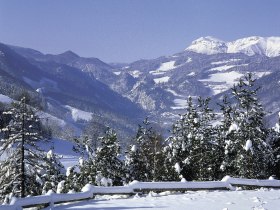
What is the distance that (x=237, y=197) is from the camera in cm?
2184

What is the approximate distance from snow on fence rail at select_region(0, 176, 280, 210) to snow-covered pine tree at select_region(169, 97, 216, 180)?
73.0ft

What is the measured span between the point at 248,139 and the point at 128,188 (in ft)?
84.6

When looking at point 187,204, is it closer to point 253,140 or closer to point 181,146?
point 253,140

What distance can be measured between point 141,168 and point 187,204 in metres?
35.5

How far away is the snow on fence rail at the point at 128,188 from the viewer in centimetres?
1766

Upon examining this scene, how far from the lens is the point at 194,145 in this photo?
166 feet

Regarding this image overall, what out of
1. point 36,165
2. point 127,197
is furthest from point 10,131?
point 127,197

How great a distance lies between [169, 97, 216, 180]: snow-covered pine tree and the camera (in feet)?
162

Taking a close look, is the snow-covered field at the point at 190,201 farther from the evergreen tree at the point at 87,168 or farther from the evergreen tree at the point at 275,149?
the evergreen tree at the point at 275,149

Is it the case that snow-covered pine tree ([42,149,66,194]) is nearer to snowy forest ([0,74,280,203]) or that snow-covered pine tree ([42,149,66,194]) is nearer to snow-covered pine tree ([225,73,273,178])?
snowy forest ([0,74,280,203])

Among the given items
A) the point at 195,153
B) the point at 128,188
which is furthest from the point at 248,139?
the point at 128,188

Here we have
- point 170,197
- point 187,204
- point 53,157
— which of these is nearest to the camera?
point 187,204

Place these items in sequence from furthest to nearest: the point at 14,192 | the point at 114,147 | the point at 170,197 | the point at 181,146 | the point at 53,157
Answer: the point at 181,146, the point at 114,147, the point at 53,157, the point at 14,192, the point at 170,197

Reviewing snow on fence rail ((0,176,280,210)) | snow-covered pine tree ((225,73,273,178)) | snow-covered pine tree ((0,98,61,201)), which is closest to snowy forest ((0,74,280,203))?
snow-covered pine tree ((225,73,273,178))
